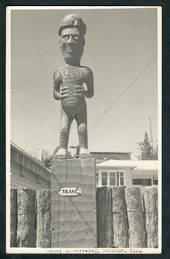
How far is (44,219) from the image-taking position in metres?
10.4

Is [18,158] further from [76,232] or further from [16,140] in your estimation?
[76,232]

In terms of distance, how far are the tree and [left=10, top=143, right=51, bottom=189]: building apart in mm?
1191

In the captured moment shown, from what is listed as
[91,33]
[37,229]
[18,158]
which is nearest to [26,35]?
[91,33]

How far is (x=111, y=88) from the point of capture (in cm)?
1040

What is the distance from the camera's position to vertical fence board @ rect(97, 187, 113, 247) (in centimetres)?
1035

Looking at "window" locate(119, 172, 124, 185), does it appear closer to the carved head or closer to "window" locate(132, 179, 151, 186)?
"window" locate(132, 179, 151, 186)

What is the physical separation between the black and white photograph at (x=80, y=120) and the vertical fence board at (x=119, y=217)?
0.01 metres

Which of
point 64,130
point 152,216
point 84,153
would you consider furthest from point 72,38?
point 152,216

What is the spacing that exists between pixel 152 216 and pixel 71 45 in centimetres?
230

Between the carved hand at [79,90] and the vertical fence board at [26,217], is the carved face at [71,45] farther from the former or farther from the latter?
the vertical fence board at [26,217]

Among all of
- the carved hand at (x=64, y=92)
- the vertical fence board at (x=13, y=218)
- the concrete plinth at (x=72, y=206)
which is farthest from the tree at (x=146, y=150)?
the vertical fence board at (x=13, y=218)

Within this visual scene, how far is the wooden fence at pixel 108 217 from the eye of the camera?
1034 centimetres

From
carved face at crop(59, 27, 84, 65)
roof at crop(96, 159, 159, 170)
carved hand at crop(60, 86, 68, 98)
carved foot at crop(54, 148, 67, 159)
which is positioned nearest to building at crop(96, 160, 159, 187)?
roof at crop(96, 159, 159, 170)

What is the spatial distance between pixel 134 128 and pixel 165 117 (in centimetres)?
47
